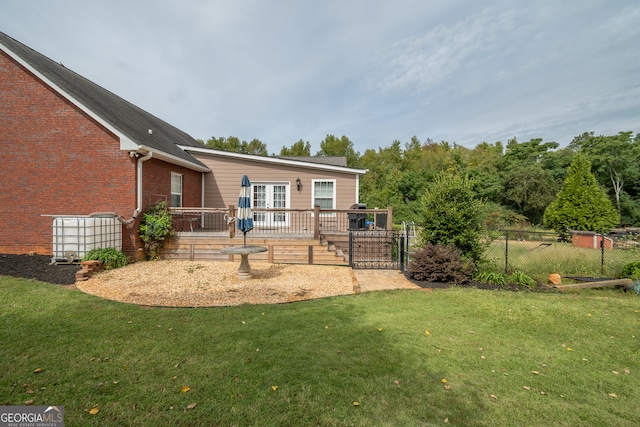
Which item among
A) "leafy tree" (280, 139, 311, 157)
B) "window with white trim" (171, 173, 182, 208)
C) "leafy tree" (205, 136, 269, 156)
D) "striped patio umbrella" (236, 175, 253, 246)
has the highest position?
"leafy tree" (205, 136, 269, 156)

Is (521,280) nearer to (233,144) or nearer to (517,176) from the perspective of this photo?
(517,176)

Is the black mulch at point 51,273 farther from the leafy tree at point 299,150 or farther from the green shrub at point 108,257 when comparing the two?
the leafy tree at point 299,150

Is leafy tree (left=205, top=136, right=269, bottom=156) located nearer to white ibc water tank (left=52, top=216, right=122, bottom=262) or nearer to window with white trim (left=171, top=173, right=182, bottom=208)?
window with white trim (left=171, top=173, right=182, bottom=208)

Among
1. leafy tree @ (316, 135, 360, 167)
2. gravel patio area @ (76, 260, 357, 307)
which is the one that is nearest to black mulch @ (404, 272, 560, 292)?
gravel patio area @ (76, 260, 357, 307)

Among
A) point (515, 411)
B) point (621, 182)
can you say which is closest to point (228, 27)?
point (515, 411)

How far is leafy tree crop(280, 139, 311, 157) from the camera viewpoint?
136 ft

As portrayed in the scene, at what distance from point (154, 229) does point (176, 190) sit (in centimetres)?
256

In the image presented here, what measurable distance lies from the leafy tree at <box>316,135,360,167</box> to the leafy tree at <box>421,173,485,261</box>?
3349cm

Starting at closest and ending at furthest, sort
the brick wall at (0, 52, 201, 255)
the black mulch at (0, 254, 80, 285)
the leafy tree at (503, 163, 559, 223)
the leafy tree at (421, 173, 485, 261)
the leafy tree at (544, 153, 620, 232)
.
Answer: the black mulch at (0, 254, 80, 285)
the leafy tree at (421, 173, 485, 261)
the brick wall at (0, 52, 201, 255)
the leafy tree at (544, 153, 620, 232)
the leafy tree at (503, 163, 559, 223)

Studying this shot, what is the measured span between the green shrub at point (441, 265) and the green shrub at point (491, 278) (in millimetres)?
246

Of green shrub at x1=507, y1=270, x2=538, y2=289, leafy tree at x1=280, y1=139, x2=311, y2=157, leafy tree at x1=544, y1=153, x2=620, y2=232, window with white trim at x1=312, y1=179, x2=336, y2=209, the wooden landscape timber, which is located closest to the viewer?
the wooden landscape timber

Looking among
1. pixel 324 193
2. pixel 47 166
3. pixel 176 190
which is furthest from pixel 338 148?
pixel 47 166

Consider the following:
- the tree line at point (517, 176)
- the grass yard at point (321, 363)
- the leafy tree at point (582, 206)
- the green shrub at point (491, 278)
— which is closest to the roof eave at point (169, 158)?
the grass yard at point (321, 363)

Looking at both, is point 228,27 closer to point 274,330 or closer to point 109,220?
point 109,220
